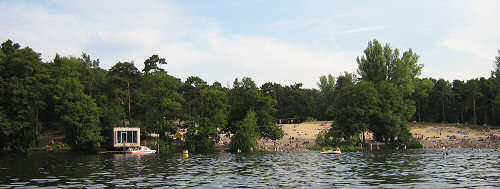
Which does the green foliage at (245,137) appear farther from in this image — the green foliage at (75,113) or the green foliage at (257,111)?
the green foliage at (75,113)

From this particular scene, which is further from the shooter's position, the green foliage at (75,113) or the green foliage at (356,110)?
the green foliage at (356,110)

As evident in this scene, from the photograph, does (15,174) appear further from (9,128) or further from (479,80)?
(479,80)

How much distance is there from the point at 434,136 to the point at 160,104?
61872mm

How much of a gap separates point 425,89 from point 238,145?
67.7 meters

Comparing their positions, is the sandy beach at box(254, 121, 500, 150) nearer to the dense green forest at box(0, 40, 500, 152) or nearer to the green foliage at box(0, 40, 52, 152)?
the dense green forest at box(0, 40, 500, 152)

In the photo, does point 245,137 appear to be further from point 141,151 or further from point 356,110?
point 356,110

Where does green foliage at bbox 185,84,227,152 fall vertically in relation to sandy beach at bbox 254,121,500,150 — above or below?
above

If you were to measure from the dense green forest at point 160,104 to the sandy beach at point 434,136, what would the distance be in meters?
4.44

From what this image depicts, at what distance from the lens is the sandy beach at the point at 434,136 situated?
284 ft

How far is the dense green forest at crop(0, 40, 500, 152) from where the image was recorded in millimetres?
69812

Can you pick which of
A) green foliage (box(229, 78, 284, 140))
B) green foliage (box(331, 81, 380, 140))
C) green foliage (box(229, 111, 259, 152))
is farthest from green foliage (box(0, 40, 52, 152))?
green foliage (box(331, 81, 380, 140))

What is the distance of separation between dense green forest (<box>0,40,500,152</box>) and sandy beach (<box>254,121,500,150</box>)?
4.44m

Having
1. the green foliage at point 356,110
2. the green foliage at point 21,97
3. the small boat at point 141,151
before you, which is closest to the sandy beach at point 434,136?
the green foliage at point 356,110

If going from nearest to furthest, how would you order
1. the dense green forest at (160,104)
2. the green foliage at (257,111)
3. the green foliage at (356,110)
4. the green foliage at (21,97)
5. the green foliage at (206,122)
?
the green foliage at (21,97)
the dense green forest at (160,104)
the green foliage at (206,122)
the green foliage at (356,110)
the green foliage at (257,111)
